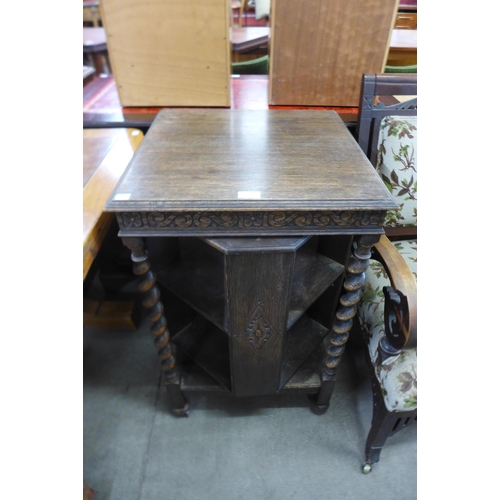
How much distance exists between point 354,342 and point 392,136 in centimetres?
77

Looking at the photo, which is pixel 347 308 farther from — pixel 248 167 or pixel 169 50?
pixel 169 50

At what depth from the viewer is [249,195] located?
0.64 meters

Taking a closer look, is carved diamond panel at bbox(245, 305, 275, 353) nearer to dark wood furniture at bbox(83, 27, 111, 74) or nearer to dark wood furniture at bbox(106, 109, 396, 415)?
dark wood furniture at bbox(106, 109, 396, 415)

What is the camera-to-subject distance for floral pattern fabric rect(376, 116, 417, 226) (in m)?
0.94

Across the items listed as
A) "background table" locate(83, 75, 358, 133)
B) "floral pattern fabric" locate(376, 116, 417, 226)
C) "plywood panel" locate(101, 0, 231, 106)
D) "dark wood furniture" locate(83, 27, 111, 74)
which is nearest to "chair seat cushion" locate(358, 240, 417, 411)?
"floral pattern fabric" locate(376, 116, 417, 226)

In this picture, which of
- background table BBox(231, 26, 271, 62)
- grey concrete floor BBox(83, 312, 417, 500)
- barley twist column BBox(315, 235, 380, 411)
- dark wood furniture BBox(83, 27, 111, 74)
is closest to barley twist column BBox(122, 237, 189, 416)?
grey concrete floor BBox(83, 312, 417, 500)

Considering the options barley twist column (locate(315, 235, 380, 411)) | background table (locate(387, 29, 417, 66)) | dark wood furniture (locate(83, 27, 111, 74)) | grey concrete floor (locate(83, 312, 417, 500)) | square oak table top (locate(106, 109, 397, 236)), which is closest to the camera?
square oak table top (locate(106, 109, 397, 236))

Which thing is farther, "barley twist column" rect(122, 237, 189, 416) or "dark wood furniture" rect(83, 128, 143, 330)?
"dark wood furniture" rect(83, 128, 143, 330)

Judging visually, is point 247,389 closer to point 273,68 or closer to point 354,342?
point 354,342

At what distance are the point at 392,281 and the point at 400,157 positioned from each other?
382mm

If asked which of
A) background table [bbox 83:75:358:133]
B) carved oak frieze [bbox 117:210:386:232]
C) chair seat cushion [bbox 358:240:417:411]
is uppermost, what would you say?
background table [bbox 83:75:358:133]

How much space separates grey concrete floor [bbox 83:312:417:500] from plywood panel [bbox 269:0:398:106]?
0.95m

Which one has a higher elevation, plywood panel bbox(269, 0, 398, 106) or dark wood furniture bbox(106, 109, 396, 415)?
plywood panel bbox(269, 0, 398, 106)

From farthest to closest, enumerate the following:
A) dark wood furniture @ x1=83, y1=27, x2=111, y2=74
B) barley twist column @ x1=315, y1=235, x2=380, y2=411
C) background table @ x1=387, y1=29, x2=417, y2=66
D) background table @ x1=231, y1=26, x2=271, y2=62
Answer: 1. dark wood furniture @ x1=83, y1=27, x2=111, y2=74
2. background table @ x1=231, y1=26, x2=271, y2=62
3. background table @ x1=387, y1=29, x2=417, y2=66
4. barley twist column @ x1=315, y1=235, x2=380, y2=411
